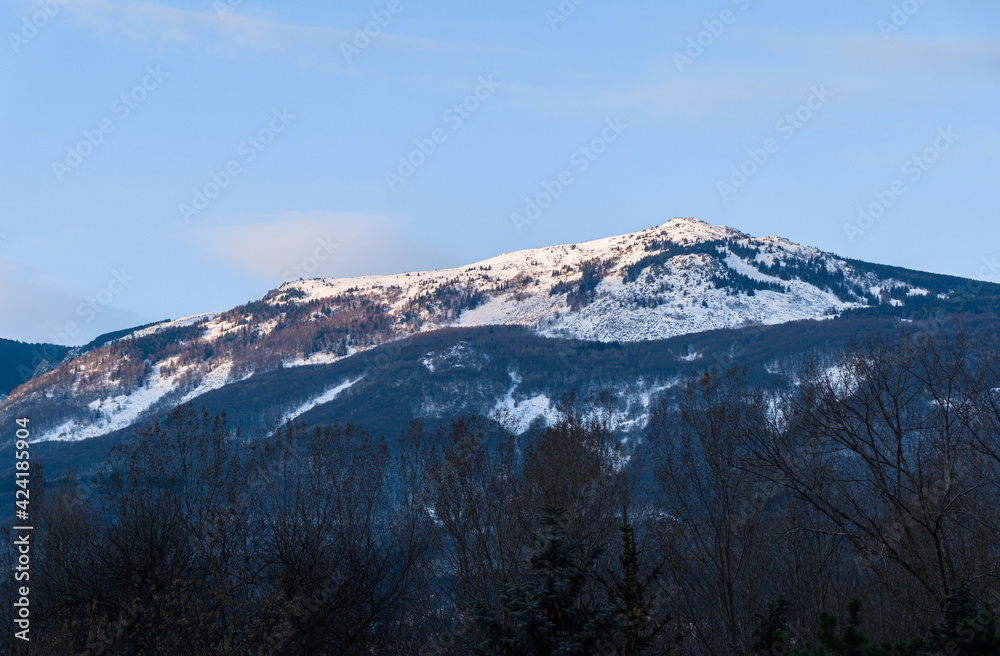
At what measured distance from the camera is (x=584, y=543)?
29.4m

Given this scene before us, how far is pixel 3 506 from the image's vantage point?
19650 cm

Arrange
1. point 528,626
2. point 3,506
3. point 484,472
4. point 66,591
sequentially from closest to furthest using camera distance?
1. point 528,626
2. point 66,591
3. point 484,472
4. point 3,506

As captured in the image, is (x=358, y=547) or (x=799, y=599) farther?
(x=799, y=599)

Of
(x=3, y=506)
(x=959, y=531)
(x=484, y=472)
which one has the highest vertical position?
(x=3, y=506)

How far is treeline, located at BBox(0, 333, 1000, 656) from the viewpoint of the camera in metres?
17.9

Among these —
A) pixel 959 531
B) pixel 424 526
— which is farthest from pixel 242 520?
pixel 959 531

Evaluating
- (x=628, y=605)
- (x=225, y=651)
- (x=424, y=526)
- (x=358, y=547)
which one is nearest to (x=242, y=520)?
(x=358, y=547)

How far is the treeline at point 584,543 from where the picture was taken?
17856 millimetres

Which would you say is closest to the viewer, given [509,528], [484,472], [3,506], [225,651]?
[225,651]

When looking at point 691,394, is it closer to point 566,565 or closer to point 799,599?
point 799,599

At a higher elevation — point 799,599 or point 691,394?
point 691,394

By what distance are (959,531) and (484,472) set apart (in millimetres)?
19271

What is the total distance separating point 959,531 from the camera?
33625 millimetres

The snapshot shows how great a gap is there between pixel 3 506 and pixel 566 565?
213523 mm
